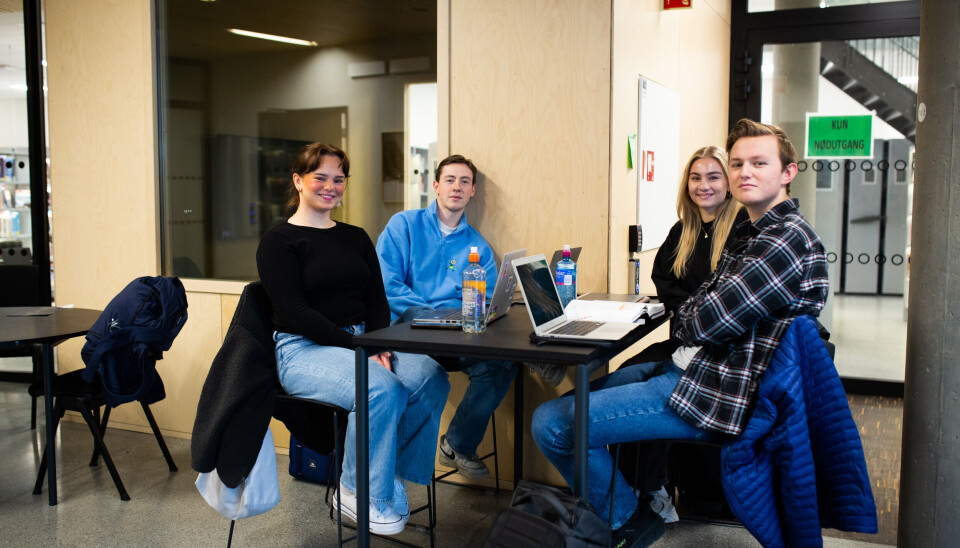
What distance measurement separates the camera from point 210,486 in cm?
257

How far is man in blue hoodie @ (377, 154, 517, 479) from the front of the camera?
127 inches

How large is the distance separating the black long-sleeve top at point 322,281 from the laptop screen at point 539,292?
0.64 meters

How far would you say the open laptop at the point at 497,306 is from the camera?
8.04 ft

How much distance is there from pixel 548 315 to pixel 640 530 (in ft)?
2.58

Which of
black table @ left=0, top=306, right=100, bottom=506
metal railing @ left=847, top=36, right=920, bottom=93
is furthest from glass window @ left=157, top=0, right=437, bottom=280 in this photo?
metal railing @ left=847, top=36, right=920, bottom=93

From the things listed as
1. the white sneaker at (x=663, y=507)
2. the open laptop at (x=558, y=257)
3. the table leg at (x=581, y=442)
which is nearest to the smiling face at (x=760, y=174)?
Answer: the table leg at (x=581, y=442)

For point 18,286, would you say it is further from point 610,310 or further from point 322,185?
point 610,310

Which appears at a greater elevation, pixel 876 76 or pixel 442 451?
pixel 876 76

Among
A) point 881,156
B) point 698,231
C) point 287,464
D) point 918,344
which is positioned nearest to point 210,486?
point 287,464

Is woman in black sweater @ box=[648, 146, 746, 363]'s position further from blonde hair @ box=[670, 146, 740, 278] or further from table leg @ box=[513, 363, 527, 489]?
table leg @ box=[513, 363, 527, 489]

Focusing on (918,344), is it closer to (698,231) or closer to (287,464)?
(698,231)

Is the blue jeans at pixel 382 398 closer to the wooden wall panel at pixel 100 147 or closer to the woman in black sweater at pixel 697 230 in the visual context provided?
the woman in black sweater at pixel 697 230

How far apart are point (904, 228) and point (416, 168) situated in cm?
303

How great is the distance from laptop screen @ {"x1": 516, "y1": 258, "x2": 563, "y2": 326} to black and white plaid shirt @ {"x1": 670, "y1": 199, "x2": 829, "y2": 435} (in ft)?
1.38
